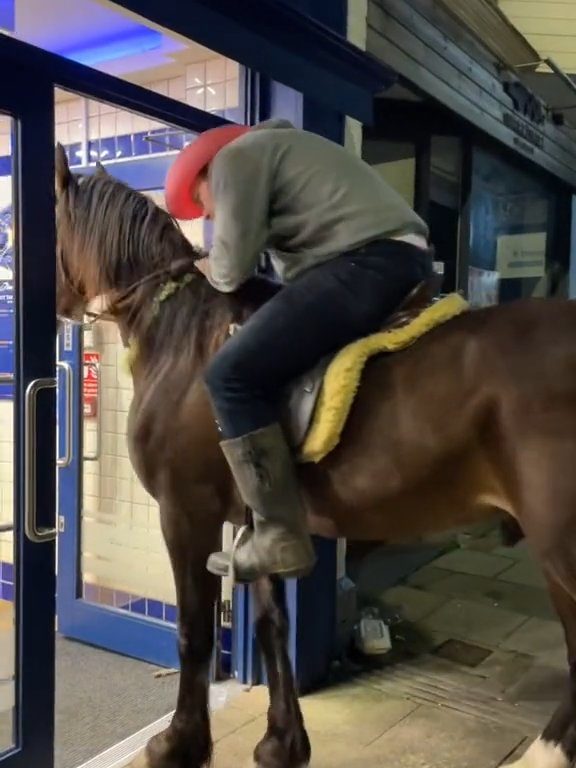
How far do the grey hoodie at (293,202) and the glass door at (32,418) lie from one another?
0.46 metres

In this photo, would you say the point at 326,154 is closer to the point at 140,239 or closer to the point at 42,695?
the point at 140,239

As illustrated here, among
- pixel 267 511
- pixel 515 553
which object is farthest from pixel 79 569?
pixel 515 553

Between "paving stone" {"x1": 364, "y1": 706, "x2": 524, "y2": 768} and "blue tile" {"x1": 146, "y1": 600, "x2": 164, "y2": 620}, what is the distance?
1.05 meters

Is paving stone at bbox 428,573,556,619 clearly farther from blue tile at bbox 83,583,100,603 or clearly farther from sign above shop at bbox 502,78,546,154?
sign above shop at bbox 502,78,546,154

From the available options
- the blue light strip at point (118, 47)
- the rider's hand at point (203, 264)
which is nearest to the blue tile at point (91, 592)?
the rider's hand at point (203, 264)

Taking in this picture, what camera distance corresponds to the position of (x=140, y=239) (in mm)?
2314

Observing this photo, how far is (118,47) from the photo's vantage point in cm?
325

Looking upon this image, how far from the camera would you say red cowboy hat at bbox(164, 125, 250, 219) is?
2.06 m

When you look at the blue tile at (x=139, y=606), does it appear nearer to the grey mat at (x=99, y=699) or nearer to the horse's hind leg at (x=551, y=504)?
the grey mat at (x=99, y=699)

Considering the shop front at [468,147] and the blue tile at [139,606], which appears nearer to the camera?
the blue tile at [139,606]

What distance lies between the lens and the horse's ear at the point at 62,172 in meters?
2.21

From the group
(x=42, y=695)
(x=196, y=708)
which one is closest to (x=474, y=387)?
(x=196, y=708)

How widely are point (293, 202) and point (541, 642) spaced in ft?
7.90

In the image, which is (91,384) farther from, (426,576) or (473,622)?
(426,576)
